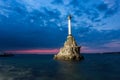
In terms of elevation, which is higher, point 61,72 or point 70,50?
point 70,50

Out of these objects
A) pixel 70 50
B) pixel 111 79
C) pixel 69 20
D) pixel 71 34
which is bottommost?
pixel 111 79

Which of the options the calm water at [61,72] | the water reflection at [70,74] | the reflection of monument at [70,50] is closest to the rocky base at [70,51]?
the reflection of monument at [70,50]

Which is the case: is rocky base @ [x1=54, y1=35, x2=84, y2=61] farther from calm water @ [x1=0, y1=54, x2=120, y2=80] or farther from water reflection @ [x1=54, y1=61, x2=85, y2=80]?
water reflection @ [x1=54, y1=61, x2=85, y2=80]

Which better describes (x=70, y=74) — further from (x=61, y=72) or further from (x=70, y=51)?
(x=70, y=51)

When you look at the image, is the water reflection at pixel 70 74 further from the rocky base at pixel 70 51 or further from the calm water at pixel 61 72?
the rocky base at pixel 70 51

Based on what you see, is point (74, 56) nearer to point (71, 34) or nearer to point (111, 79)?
point (71, 34)

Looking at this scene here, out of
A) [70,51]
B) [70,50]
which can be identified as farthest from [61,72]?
[70,51]

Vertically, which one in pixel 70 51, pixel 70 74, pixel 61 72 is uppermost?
pixel 70 51

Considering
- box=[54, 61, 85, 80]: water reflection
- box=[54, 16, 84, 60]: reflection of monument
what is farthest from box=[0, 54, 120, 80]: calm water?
box=[54, 16, 84, 60]: reflection of monument

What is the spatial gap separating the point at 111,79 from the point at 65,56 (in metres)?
80.9

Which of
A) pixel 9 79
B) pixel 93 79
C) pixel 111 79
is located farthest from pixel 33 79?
pixel 111 79

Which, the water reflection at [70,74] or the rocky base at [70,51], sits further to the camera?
the rocky base at [70,51]

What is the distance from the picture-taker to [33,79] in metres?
52.8

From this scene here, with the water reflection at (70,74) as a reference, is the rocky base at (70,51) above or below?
above
